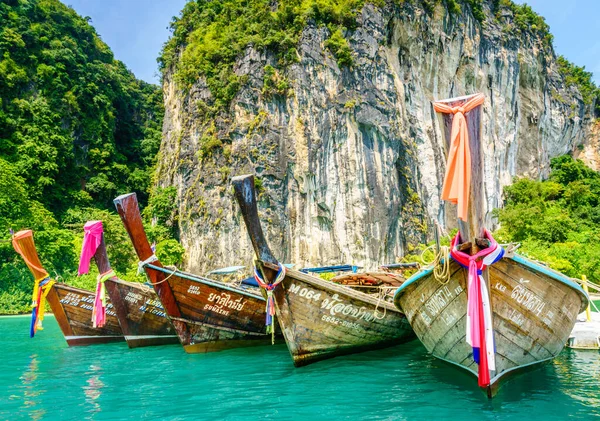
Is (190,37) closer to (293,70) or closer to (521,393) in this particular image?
(293,70)

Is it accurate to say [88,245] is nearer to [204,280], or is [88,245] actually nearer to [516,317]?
[204,280]

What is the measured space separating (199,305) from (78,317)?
15.1ft

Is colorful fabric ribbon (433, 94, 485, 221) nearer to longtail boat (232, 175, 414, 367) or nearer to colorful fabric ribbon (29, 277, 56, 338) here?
longtail boat (232, 175, 414, 367)

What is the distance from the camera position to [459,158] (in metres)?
4.52

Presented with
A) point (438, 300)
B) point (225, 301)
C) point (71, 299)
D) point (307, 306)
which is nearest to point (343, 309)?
point (307, 306)

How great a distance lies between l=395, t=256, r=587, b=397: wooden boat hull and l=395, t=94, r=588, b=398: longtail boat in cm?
1

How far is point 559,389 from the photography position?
6133 mm

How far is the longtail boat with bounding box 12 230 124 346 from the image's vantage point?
36.4 ft

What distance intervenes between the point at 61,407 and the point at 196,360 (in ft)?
10.5

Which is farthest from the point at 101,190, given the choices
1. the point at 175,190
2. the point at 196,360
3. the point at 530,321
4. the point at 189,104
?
the point at 530,321

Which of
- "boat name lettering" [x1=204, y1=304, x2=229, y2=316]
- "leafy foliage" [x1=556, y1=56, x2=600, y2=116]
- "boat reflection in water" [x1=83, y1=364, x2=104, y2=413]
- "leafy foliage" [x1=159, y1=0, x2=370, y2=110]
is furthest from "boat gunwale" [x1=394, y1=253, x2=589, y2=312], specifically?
"leafy foliage" [x1=556, y1=56, x2=600, y2=116]

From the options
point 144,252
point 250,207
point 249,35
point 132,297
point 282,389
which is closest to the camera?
point 282,389

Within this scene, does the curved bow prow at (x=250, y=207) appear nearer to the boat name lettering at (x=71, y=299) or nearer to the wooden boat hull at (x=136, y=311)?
the wooden boat hull at (x=136, y=311)

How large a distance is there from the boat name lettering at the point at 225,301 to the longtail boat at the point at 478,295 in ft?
12.8
